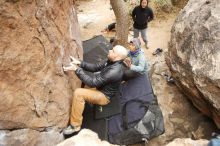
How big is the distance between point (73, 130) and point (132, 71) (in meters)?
1.85

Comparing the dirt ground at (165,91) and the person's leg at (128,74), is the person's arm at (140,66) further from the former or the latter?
the dirt ground at (165,91)

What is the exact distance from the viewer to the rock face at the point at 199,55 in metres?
7.41

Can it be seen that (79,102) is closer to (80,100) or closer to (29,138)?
(80,100)

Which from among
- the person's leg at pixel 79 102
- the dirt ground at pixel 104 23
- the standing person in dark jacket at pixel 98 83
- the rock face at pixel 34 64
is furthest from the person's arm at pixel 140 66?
the dirt ground at pixel 104 23

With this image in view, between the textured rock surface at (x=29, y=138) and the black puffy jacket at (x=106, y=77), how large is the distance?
1.10m

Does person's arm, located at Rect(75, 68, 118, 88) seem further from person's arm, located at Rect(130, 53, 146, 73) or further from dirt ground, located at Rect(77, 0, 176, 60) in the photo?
dirt ground, located at Rect(77, 0, 176, 60)

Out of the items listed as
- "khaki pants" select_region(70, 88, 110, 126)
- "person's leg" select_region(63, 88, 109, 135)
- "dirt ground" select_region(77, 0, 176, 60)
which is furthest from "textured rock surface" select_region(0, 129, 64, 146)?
"dirt ground" select_region(77, 0, 176, 60)

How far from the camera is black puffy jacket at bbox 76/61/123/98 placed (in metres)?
6.45

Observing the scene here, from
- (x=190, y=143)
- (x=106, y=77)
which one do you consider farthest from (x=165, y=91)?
(x=190, y=143)

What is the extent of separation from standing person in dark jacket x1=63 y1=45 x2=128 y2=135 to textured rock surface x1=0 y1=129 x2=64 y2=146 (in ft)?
0.92

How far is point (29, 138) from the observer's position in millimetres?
6211

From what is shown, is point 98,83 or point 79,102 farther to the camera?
point 79,102

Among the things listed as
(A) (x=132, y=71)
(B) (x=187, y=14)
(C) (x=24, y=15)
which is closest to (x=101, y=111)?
(A) (x=132, y=71)

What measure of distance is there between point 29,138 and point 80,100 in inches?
44.7
